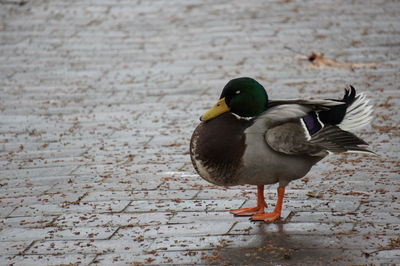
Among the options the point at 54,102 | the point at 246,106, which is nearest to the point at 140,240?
the point at 246,106

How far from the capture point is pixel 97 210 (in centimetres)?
524

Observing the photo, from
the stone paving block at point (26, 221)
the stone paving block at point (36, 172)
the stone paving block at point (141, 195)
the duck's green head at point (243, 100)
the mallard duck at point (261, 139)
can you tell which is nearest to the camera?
the mallard duck at point (261, 139)

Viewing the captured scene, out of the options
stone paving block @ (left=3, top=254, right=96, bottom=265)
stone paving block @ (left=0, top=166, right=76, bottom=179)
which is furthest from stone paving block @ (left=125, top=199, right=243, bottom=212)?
stone paving block @ (left=0, top=166, right=76, bottom=179)

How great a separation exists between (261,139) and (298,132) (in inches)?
9.1

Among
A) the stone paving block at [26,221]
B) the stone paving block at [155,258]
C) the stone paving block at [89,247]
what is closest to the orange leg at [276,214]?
the stone paving block at [155,258]

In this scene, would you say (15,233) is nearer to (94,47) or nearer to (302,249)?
(302,249)

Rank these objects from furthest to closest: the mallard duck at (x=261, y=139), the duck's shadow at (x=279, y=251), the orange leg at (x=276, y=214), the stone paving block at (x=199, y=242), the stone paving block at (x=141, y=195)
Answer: the stone paving block at (x=141, y=195), the orange leg at (x=276, y=214), the mallard duck at (x=261, y=139), the stone paving block at (x=199, y=242), the duck's shadow at (x=279, y=251)

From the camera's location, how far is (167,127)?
711 cm

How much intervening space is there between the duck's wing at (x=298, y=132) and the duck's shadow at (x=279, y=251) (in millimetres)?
492

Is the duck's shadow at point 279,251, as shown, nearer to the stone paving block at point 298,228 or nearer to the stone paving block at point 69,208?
the stone paving block at point 298,228

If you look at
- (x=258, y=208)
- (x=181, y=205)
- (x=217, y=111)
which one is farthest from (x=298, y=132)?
(x=181, y=205)

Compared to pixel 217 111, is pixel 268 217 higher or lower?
lower

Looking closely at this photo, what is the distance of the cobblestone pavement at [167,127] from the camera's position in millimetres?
4641

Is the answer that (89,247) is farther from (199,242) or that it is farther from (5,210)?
(5,210)
